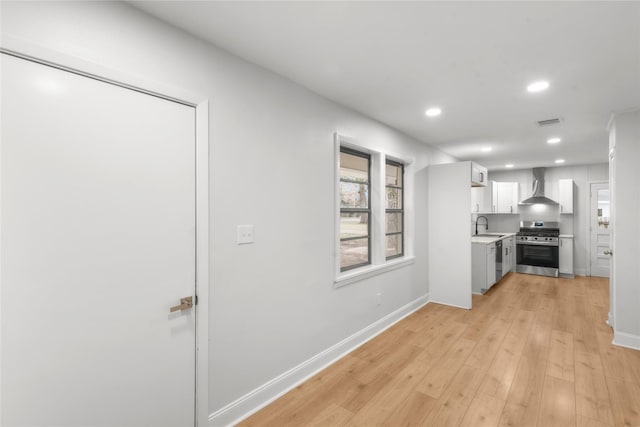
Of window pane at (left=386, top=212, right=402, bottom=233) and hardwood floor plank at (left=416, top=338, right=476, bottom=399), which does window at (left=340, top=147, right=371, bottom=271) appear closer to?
window pane at (left=386, top=212, right=402, bottom=233)

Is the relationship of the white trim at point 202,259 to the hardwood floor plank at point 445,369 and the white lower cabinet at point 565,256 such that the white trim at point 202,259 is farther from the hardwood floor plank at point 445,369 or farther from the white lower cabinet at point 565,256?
the white lower cabinet at point 565,256

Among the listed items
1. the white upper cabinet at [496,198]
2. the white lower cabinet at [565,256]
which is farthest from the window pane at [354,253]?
the white lower cabinet at [565,256]

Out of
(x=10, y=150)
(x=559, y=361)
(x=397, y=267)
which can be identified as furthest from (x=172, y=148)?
(x=559, y=361)

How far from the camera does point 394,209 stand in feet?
13.4

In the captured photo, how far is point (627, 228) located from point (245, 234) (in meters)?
3.89

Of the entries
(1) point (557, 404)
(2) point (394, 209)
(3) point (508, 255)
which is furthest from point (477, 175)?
(1) point (557, 404)

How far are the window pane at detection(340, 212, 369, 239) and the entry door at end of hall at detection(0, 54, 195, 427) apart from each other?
5.79ft

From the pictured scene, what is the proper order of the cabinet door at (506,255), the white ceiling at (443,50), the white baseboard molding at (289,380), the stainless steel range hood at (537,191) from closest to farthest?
the white ceiling at (443,50) → the white baseboard molding at (289,380) → the cabinet door at (506,255) → the stainless steel range hood at (537,191)

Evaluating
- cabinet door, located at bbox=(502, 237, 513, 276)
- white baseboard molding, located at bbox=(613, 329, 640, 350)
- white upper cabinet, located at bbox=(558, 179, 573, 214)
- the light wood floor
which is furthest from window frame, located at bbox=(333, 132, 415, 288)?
white upper cabinet, located at bbox=(558, 179, 573, 214)

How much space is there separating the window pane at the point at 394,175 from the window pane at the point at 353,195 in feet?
2.20

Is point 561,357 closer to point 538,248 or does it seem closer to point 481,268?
point 481,268

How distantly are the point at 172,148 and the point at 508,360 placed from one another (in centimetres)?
342

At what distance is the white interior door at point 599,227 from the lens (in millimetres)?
6359

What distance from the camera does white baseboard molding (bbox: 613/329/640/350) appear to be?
10.1 feet
